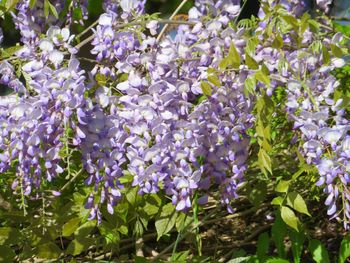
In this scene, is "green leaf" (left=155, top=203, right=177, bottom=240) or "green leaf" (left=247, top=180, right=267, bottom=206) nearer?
"green leaf" (left=155, top=203, right=177, bottom=240)

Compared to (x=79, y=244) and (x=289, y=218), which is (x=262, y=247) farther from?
(x=79, y=244)

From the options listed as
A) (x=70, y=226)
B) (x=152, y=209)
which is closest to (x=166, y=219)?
(x=152, y=209)

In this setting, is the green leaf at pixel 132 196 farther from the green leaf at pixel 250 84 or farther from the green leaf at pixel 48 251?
the green leaf at pixel 250 84

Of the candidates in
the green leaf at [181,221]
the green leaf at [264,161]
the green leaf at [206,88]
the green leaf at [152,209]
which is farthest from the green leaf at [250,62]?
the green leaf at [152,209]

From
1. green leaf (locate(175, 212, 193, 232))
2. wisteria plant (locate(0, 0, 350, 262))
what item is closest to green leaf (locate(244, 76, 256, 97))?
wisteria plant (locate(0, 0, 350, 262))

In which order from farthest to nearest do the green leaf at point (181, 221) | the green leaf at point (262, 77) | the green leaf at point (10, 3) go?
the green leaf at point (181, 221) → the green leaf at point (10, 3) → the green leaf at point (262, 77)

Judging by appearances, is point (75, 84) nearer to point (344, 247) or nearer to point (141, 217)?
point (141, 217)

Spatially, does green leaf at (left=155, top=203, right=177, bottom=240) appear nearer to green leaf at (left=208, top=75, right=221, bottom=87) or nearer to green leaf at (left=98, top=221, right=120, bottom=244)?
green leaf at (left=98, top=221, right=120, bottom=244)

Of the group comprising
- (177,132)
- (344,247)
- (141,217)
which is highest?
(177,132)

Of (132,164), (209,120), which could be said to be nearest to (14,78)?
(132,164)
